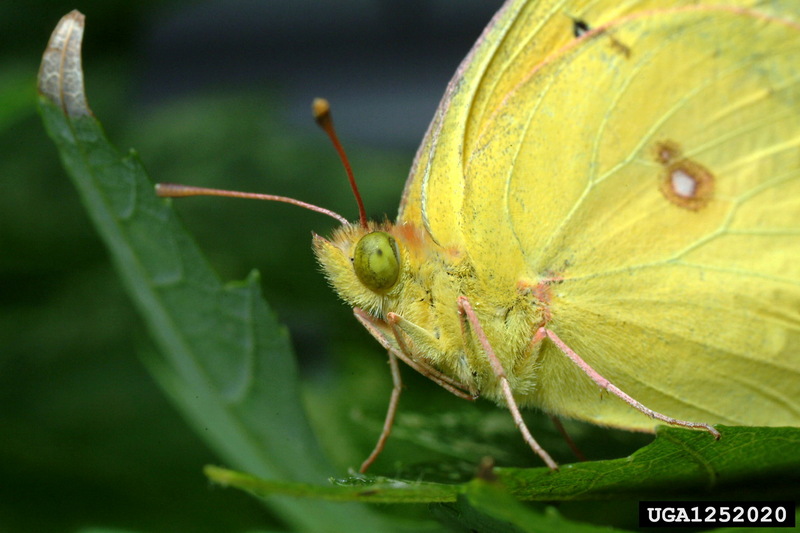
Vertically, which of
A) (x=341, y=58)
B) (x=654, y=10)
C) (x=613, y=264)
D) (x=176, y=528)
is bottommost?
(x=176, y=528)

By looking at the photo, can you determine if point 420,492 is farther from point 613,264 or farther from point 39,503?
point 39,503

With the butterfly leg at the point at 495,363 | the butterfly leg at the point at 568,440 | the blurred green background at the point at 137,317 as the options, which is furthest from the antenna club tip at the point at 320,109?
the butterfly leg at the point at 568,440

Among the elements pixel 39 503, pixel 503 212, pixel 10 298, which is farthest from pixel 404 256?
pixel 10 298

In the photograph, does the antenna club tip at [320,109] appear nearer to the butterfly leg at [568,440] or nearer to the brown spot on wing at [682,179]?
the brown spot on wing at [682,179]

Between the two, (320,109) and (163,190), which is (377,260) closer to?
(320,109)

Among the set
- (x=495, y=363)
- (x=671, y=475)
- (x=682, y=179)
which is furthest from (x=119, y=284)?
(x=671, y=475)

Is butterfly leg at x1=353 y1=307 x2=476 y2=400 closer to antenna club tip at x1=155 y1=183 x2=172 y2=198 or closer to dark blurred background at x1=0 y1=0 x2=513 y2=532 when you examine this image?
dark blurred background at x1=0 y1=0 x2=513 y2=532
